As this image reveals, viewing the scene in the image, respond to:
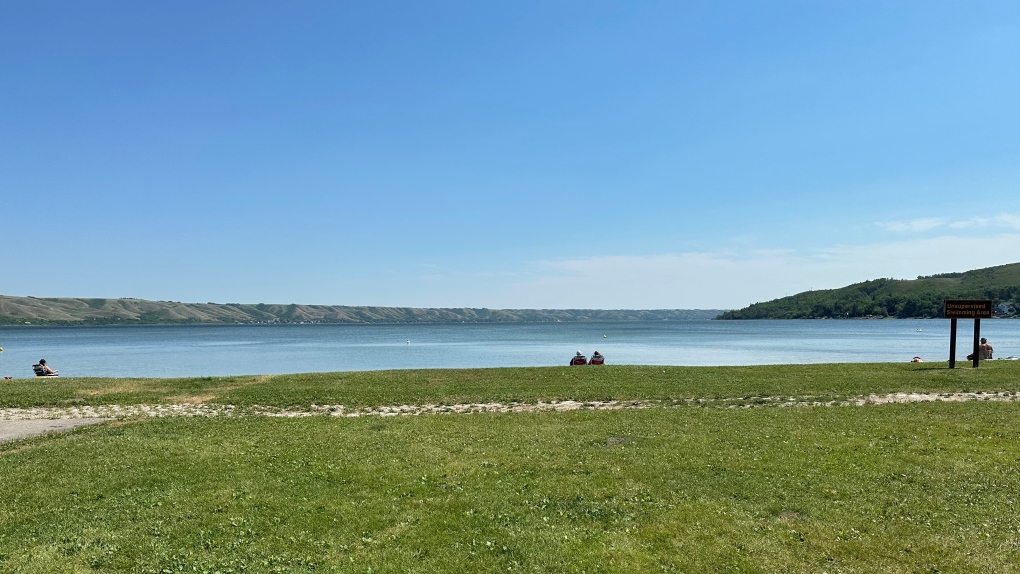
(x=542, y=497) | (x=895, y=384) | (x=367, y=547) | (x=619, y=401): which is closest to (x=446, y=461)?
(x=542, y=497)

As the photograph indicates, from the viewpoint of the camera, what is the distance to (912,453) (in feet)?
46.1

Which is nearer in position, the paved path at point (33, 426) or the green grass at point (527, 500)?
the green grass at point (527, 500)

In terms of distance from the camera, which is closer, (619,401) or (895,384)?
(619,401)

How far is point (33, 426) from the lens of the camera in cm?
2055

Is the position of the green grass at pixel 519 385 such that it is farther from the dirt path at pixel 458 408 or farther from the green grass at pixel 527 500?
the green grass at pixel 527 500

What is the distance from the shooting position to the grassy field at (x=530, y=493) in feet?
29.1

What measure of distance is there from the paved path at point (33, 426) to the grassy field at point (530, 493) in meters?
1.41

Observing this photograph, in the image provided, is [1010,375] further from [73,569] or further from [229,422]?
[73,569]

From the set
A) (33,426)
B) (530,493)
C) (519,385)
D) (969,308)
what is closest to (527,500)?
(530,493)

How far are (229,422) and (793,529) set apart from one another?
57.3 ft

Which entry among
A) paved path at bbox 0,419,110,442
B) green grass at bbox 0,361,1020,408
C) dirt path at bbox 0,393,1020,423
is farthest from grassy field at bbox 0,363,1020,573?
green grass at bbox 0,361,1020,408

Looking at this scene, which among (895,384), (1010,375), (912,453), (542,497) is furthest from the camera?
(1010,375)

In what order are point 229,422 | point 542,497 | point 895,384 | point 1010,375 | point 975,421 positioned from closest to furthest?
point 542,497, point 975,421, point 229,422, point 895,384, point 1010,375

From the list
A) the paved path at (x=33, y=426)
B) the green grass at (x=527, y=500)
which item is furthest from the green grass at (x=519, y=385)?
the green grass at (x=527, y=500)
